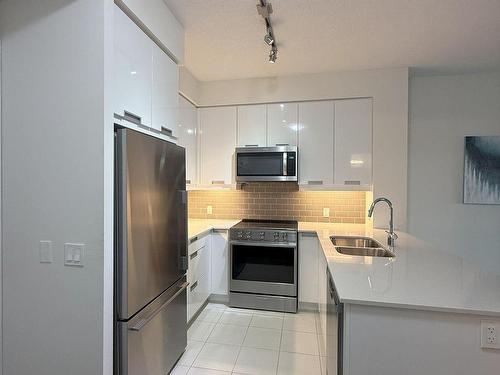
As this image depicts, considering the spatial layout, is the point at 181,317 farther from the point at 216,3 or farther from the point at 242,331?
the point at 216,3

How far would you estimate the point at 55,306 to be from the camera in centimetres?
144

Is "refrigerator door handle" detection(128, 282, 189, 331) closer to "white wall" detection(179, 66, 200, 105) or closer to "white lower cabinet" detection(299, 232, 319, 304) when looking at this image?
"white lower cabinet" detection(299, 232, 319, 304)

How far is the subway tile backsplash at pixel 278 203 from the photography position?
3494 mm

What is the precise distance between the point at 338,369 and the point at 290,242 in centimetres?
163

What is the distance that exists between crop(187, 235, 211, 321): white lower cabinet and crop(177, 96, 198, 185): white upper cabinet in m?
0.69

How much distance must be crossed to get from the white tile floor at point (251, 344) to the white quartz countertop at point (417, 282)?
895mm

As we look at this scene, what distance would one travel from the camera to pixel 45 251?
144 centimetres

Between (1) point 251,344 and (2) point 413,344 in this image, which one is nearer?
(2) point 413,344

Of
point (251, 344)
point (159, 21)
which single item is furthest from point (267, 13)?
point (251, 344)

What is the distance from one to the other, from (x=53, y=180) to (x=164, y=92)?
99cm

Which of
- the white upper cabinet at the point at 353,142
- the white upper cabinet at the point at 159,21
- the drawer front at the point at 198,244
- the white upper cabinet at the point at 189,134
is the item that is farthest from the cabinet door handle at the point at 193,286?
the white upper cabinet at the point at 159,21

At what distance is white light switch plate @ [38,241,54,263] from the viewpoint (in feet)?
4.73

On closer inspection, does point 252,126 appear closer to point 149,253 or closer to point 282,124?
point 282,124

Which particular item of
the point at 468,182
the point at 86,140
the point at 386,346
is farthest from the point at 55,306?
the point at 468,182
